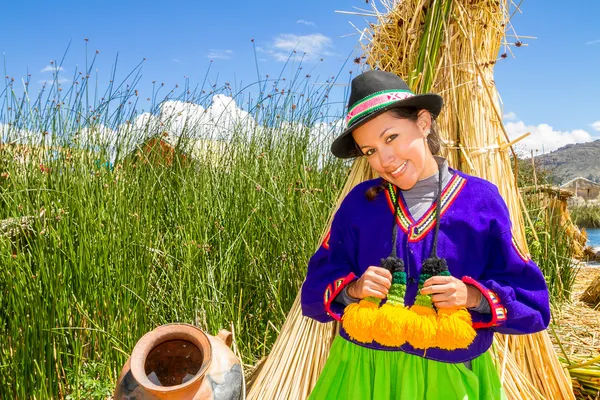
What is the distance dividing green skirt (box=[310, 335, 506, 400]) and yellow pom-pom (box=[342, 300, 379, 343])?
8 cm

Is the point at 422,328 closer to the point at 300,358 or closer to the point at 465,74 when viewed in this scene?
the point at 300,358

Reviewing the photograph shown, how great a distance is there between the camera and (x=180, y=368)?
165 cm

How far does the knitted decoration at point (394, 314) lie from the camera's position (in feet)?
3.45

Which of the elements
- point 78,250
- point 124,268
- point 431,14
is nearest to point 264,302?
point 124,268

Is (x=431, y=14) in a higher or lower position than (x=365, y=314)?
higher

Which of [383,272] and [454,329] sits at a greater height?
[383,272]

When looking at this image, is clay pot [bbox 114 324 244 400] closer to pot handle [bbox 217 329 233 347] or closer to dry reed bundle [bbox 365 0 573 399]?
pot handle [bbox 217 329 233 347]

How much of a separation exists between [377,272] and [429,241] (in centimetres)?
15

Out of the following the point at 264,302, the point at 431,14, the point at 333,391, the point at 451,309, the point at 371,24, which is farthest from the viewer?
the point at 264,302

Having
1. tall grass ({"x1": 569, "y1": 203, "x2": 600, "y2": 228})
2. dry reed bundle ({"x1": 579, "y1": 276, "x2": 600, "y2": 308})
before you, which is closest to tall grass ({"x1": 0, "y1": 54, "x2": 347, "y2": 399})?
dry reed bundle ({"x1": 579, "y1": 276, "x2": 600, "y2": 308})

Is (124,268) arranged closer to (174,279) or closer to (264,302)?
(174,279)

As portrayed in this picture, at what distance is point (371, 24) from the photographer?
2012 millimetres

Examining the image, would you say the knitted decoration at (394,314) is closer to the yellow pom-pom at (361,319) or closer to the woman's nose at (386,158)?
the yellow pom-pom at (361,319)

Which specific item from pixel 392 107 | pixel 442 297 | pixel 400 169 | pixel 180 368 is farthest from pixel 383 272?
pixel 180 368
